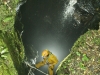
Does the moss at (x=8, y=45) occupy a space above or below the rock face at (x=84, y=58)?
above

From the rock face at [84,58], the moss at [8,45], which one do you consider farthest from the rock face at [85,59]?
the moss at [8,45]

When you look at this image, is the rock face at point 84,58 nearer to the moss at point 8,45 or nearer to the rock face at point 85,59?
the rock face at point 85,59

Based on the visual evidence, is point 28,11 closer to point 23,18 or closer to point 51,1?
point 23,18

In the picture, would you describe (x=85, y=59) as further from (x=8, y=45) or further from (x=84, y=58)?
(x=8, y=45)

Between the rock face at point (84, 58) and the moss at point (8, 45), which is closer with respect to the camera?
the moss at point (8, 45)

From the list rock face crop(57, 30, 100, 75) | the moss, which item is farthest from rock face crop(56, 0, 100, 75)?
the moss

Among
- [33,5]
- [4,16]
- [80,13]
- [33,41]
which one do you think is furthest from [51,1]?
[4,16]

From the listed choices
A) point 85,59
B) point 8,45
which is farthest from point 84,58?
point 8,45

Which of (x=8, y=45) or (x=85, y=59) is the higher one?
(x=8, y=45)
